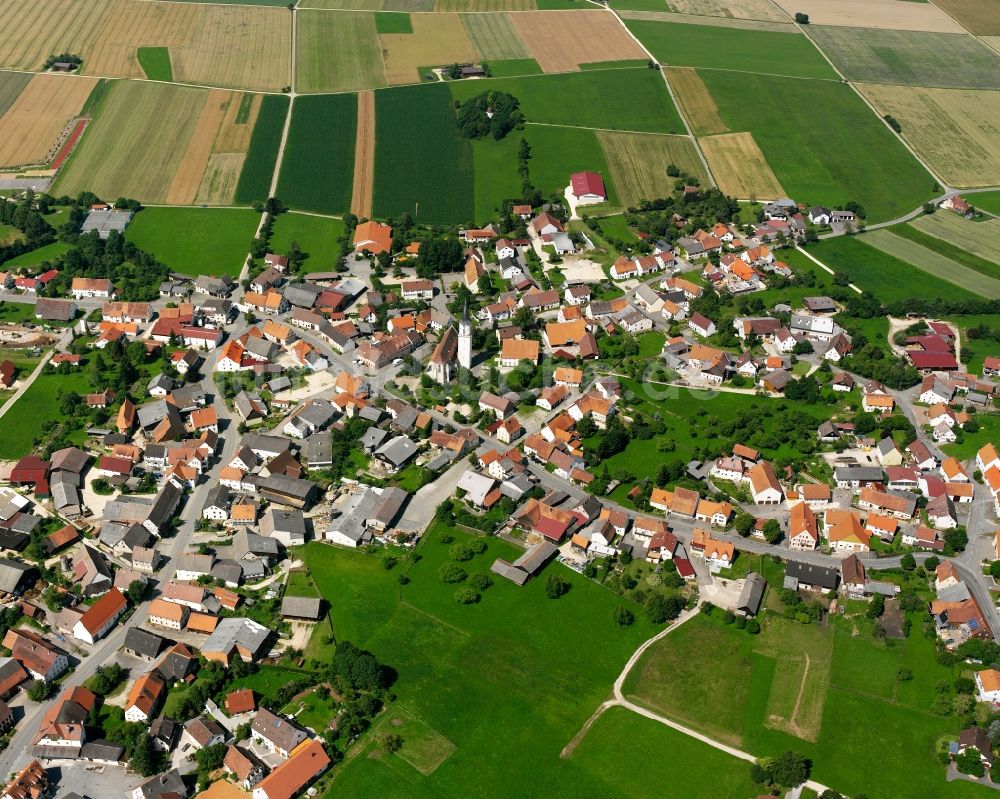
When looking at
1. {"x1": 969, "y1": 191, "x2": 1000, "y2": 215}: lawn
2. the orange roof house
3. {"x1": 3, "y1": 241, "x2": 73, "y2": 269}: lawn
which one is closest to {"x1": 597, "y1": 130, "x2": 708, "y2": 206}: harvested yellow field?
the orange roof house

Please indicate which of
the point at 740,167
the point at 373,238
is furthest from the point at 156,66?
the point at 740,167

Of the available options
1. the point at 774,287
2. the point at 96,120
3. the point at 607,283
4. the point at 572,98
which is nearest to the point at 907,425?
the point at 774,287

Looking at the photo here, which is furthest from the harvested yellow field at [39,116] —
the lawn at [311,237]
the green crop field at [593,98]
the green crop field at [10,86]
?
the green crop field at [593,98]

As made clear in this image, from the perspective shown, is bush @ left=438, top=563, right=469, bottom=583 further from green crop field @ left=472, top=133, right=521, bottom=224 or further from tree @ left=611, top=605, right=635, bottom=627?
green crop field @ left=472, top=133, right=521, bottom=224

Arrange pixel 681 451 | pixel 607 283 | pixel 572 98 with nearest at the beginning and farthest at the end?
pixel 681 451, pixel 607 283, pixel 572 98

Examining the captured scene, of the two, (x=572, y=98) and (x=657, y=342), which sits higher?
(x=572, y=98)

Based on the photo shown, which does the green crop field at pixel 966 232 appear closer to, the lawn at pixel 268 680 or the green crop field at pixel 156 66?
the lawn at pixel 268 680

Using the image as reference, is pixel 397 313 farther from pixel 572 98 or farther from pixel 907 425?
pixel 572 98
